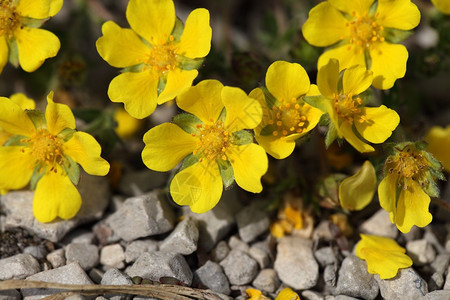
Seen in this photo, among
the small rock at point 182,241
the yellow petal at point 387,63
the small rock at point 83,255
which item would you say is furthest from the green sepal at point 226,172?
the yellow petal at point 387,63

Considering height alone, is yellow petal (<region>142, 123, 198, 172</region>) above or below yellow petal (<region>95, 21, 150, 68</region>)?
below

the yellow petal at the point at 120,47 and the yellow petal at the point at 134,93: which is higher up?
the yellow petal at the point at 120,47

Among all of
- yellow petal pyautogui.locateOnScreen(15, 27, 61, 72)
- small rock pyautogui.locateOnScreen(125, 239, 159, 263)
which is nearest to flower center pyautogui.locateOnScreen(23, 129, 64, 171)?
yellow petal pyautogui.locateOnScreen(15, 27, 61, 72)

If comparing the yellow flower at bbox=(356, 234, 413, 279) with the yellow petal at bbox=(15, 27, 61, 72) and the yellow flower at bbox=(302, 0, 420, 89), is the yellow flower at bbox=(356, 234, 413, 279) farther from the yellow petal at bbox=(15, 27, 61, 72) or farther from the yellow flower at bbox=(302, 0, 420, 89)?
the yellow petal at bbox=(15, 27, 61, 72)

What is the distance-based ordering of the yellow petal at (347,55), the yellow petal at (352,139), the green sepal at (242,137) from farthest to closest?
the yellow petal at (347,55) → the green sepal at (242,137) → the yellow petal at (352,139)

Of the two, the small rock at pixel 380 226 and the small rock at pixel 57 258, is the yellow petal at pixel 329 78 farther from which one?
the small rock at pixel 57 258

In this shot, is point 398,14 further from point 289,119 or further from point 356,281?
point 356,281

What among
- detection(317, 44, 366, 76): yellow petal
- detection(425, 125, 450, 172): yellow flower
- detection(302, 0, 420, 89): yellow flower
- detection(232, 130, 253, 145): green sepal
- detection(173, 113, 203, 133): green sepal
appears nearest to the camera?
detection(232, 130, 253, 145): green sepal
